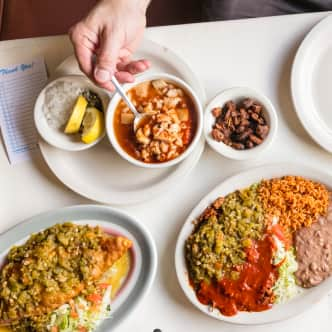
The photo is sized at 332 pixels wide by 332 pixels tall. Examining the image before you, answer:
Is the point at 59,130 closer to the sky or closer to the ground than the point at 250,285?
closer to the sky

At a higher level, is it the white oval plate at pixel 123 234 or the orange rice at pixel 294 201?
the orange rice at pixel 294 201

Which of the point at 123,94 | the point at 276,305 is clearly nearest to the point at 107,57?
the point at 123,94

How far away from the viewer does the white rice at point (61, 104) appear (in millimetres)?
1795

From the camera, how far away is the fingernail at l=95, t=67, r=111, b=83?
1.66 m

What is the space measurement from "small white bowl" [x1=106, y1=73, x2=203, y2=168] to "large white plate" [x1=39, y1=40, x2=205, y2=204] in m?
0.06

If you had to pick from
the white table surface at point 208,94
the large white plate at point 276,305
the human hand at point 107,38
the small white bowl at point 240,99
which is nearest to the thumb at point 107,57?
the human hand at point 107,38

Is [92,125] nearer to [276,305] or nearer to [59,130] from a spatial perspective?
[59,130]

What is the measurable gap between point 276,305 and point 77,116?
0.86m

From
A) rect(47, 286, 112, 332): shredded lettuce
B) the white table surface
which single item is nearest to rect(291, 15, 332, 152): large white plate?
the white table surface

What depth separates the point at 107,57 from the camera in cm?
167

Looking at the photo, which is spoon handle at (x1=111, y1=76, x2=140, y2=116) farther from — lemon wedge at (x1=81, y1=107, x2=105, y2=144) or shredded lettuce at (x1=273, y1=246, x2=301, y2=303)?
shredded lettuce at (x1=273, y1=246, x2=301, y2=303)

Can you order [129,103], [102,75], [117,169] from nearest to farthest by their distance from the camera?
[102,75] → [129,103] → [117,169]

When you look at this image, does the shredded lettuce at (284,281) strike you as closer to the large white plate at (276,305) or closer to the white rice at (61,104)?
the large white plate at (276,305)

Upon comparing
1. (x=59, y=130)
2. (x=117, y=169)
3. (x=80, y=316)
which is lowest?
(x=80, y=316)
